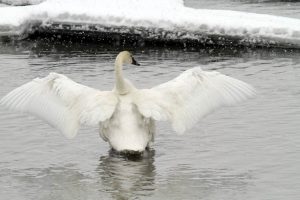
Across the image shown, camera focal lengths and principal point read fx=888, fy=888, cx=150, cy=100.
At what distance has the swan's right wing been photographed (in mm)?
9086

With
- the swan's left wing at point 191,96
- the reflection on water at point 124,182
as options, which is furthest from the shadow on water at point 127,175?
the swan's left wing at point 191,96

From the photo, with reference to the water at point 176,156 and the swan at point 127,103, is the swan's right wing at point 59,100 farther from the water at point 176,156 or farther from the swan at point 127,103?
the water at point 176,156

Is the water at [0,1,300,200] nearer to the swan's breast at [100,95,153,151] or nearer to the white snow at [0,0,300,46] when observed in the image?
the swan's breast at [100,95,153,151]

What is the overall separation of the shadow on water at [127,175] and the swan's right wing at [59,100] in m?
0.53

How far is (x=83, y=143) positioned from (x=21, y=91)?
87 cm

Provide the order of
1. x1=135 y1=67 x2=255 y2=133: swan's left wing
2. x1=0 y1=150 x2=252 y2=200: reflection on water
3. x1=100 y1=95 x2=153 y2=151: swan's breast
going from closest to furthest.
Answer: x1=0 y1=150 x2=252 y2=200: reflection on water, x1=100 y1=95 x2=153 y2=151: swan's breast, x1=135 y1=67 x2=255 y2=133: swan's left wing

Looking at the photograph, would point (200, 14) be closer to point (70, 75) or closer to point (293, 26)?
point (293, 26)

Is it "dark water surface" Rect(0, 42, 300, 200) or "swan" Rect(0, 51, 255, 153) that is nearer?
"dark water surface" Rect(0, 42, 300, 200)

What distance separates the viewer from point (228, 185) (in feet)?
26.0

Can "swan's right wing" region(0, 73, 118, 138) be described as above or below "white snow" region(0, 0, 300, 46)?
below

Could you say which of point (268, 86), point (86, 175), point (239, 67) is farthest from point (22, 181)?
point (239, 67)

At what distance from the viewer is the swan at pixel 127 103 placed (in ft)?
29.0

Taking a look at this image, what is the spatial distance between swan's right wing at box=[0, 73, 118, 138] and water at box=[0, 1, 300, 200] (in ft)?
1.03

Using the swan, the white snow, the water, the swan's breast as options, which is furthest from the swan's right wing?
the white snow
